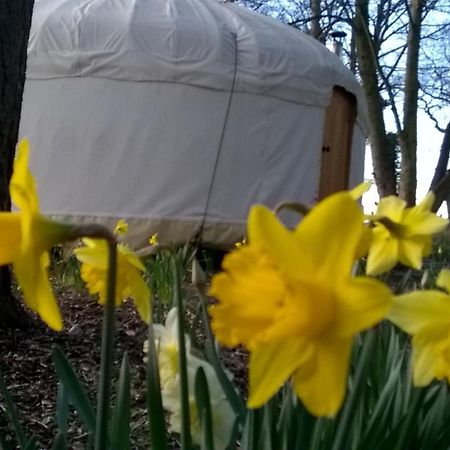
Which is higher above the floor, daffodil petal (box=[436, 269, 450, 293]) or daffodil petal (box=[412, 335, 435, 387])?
daffodil petal (box=[436, 269, 450, 293])

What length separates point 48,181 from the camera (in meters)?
6.00

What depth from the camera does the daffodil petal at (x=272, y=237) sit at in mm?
448

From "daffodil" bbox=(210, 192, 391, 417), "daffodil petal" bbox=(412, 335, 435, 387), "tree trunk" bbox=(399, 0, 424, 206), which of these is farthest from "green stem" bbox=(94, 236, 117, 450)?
"tree trunk" bbox=(399, 0, 424, 206)

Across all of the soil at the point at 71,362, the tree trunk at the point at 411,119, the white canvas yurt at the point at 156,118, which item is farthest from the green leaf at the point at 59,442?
the tree trunk at the point at 411,119

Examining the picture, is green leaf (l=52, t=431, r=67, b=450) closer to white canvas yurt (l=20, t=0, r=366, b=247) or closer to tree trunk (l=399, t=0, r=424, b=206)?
white canvas yurt (l=20, t=0, r=366, b=247)

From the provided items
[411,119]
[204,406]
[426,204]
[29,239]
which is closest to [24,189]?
[29,239]

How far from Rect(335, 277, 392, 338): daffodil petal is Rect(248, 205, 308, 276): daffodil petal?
1.3 inches

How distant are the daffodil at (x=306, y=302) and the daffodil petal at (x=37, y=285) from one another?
0.52 ft

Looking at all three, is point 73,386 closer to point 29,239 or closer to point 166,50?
point 29,239

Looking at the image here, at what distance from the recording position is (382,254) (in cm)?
85

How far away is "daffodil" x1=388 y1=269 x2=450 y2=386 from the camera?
2.04ft

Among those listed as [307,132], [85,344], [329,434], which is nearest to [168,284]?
[85,344]

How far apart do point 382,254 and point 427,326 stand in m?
0.21

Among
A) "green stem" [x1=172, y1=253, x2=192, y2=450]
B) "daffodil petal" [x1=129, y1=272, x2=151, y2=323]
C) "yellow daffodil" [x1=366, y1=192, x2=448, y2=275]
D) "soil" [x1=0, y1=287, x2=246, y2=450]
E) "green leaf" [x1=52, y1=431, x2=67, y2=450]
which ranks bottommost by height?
"soil" [x1=0, y1=287, x2=246, y2=450]
